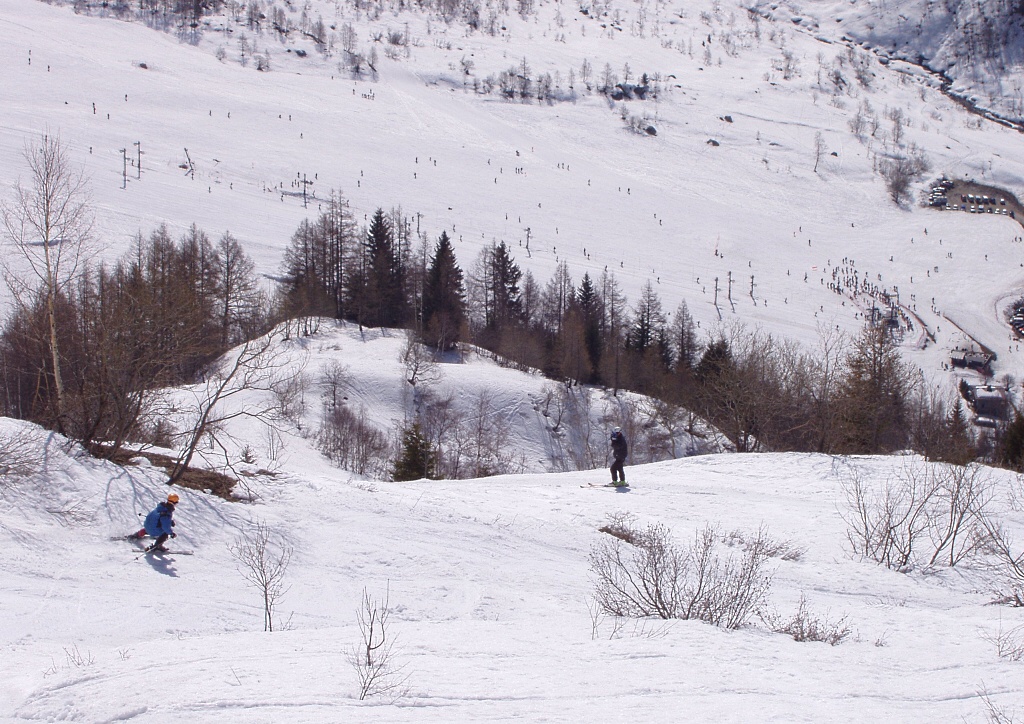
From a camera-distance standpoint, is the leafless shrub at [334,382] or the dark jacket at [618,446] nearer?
the dark jacket at [618,446]

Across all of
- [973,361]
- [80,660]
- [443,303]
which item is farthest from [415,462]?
[973,361]

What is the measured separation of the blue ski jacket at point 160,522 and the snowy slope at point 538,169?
6575 centimetres

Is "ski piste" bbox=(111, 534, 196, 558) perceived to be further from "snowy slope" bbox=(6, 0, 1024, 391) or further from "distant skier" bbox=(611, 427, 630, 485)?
"snowy slope" bbox=(6, 0, 1024, 391)

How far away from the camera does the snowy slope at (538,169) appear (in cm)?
8981

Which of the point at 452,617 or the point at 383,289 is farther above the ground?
the point at 383,289

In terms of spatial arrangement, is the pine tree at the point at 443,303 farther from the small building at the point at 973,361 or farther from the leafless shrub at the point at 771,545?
the small building at the point at 973,361

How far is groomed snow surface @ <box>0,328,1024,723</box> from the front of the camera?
5766mm

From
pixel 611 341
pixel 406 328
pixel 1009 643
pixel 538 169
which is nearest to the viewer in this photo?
pixel 1009 643

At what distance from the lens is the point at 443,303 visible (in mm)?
63469

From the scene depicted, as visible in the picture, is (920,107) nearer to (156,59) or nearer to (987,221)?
(987,221)

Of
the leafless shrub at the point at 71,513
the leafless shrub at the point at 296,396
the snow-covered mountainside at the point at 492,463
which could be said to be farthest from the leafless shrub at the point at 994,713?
the leafless shrub at the point at 296,396

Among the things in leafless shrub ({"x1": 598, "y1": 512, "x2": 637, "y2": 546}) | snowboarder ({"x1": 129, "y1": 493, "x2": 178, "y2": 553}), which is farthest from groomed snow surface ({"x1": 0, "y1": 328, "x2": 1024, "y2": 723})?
snowboarder ({"x1": 129, "y1": 493, "x2": 178, "y2": 553})

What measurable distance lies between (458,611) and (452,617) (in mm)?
249

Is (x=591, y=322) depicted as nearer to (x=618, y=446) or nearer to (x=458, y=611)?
(x=618, y=446)
